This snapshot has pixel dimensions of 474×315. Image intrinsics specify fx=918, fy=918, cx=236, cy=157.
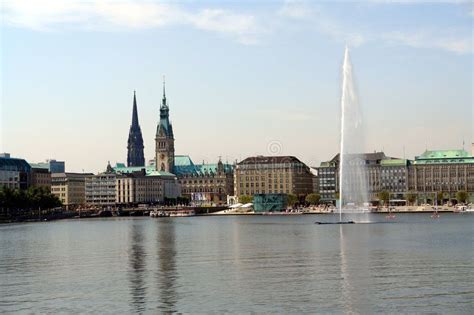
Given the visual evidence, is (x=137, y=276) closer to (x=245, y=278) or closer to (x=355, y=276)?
(x=245, y=278)

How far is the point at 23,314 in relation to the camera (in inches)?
1362

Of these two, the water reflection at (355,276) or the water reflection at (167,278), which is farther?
the water reflection at (167,278)

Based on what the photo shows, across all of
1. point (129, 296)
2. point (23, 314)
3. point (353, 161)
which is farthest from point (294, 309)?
point (353, 161)

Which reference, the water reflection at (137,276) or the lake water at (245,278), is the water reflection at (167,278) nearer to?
the lake water at (245,278)

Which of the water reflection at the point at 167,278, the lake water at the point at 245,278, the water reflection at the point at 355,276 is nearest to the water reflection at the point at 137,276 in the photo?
the lake water at the point at 245,278

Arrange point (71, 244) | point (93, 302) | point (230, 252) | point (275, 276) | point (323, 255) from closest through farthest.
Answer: point (93, 302), point (275, 276), point (323, 255), point (230, 252), point (71, 244)

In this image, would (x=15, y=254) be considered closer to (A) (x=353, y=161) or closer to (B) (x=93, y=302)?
(B) (x=93, y=302)

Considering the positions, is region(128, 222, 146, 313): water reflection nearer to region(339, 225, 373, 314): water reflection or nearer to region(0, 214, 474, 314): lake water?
region(0, 214, 474, 314): lake water

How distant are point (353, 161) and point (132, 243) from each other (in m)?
32.2

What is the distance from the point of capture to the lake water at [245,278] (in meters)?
35.7

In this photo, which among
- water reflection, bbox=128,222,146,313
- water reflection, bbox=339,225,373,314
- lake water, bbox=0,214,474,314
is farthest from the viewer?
water reflection, bbox=128,222,146,313

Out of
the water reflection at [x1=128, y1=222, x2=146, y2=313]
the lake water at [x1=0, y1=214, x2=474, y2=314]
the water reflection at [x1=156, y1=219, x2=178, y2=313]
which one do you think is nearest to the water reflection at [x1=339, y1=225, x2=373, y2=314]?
the lake water at [x1=0, y1=214, x2=474, y2=314]

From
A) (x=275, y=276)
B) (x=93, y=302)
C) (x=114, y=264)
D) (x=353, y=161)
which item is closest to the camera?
(x=93, y=302)

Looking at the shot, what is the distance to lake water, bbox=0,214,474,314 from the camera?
3572 centimetres
